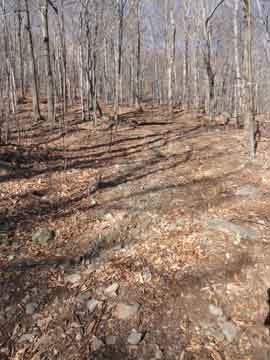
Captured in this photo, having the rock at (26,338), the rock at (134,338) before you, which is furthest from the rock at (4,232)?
the rock at (134,338)

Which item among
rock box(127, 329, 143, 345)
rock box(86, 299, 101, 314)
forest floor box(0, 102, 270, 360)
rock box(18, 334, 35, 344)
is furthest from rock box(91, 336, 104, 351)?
rock box(18, 334, 35, 344)

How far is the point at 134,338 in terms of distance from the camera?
2.77m

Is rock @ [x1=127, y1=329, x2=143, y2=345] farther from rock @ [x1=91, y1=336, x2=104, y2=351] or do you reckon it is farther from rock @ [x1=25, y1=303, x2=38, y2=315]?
rock @ [x1=25, y1=303, x2=38, y2=315]

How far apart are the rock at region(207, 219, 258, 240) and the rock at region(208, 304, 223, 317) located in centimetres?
127

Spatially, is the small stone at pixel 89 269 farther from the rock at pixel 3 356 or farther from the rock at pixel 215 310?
the rock at pixel 215 310

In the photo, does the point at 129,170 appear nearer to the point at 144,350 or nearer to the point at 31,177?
the point at 31,177

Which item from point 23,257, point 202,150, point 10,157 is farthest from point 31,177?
point 202,150

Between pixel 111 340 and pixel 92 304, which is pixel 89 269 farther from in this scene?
pixel 111 340

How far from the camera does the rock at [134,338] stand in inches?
107

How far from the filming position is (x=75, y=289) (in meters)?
3.48

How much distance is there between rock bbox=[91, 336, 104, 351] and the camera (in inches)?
106

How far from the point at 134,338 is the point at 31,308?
123 centimetres

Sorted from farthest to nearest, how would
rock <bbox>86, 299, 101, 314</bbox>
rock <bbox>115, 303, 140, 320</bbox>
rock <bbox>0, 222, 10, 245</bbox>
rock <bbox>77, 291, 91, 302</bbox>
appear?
1. rock <bbox>0, 222, 10, 245</bbox>
2. rock <bbox>77, 291, 91, 302</bbox>
3. rock <bbox>86, 299, 101, 314</bbox>
4. rock <bbox>115, 303, 140, 320</bbox>

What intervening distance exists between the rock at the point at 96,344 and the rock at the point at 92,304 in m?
0.37
